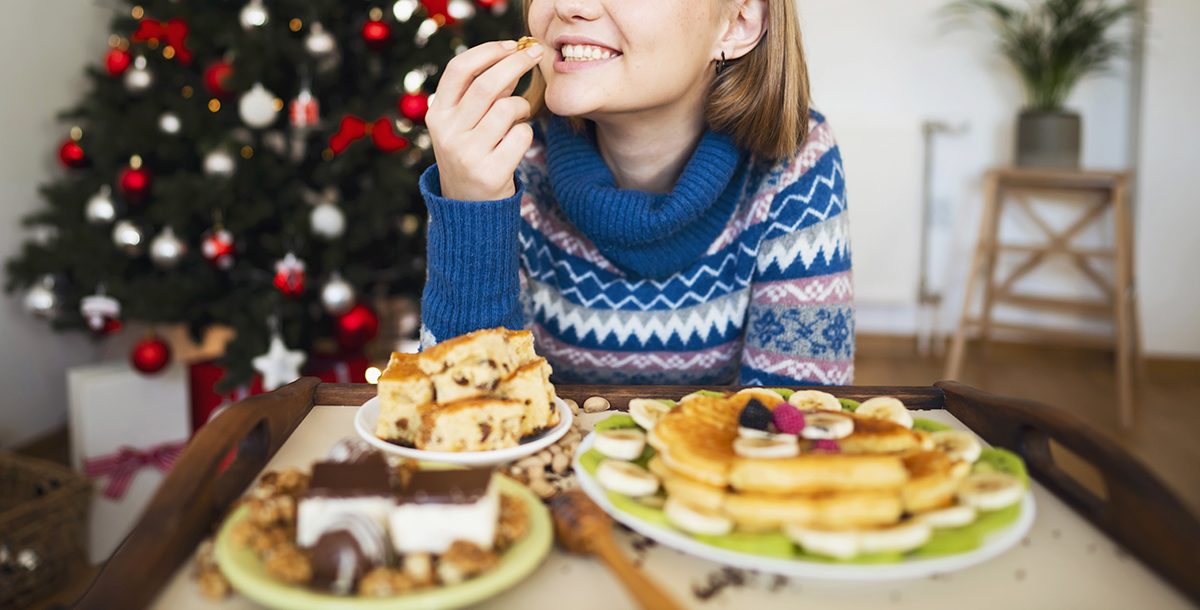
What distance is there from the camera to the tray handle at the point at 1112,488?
0.55 m

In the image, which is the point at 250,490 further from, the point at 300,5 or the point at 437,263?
the point at 300,5

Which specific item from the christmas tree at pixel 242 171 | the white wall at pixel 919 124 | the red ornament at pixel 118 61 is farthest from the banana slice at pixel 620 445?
the white wall at pixel 919 124

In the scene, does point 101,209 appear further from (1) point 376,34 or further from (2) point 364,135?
(1) point 376,34

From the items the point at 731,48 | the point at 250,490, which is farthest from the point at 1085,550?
the point at 731,48

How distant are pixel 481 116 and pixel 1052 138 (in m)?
2.94

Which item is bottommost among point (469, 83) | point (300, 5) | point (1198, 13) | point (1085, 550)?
point (1085, 550)

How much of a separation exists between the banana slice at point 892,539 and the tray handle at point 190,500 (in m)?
0.42

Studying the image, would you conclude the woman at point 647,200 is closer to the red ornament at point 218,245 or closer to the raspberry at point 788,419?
the raspberry at point 788,419

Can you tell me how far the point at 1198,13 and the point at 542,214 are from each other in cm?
309

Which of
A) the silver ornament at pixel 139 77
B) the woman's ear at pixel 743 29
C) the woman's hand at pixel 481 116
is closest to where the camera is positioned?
the woman's hand at pixel 481 116

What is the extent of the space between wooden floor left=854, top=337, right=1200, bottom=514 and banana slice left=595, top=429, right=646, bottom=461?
7.14 ft

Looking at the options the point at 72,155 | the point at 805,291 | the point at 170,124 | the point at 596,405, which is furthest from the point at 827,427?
the point at 72,155

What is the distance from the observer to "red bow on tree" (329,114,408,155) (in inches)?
87.5

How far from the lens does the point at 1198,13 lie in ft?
10.8
